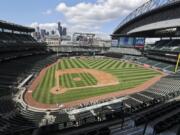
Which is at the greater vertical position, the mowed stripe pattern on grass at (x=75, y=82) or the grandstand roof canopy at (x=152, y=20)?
the grandstand roof canopy at (x=152, y=20)

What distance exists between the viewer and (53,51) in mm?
135750

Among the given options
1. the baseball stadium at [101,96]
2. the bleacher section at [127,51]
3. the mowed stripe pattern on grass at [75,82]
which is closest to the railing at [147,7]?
the baseball stadium at [101,96]

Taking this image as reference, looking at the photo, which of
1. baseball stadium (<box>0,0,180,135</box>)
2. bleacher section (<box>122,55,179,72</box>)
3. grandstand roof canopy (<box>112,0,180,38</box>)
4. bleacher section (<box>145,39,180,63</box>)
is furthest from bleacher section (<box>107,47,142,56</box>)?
bleacher section (<box>145,39,180,63</box>)

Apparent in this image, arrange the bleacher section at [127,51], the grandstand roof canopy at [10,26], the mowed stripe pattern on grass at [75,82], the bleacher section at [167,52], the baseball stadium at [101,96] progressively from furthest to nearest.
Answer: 1. the bleacher section at [127,51]
2. the grandstand roof canopy at [10,26]
3. the bleacher section at [167,52]
4. the mowed stripe pattern on grass at [75,82]
5. the baseball stadium at [101,96]

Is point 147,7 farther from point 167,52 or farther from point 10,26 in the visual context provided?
point 10,26

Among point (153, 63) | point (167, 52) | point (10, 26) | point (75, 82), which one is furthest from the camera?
point (153, 63)

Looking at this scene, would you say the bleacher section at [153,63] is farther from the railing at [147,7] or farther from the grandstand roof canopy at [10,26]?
the grandstand roof canopy at [10,26]

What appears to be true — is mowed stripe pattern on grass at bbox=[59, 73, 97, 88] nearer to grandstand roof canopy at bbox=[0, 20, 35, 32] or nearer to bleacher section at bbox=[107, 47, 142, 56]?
grandstand roof canopy at bbox=[0, 20, 35, 32]

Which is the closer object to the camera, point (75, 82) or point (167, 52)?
point (75, 82)

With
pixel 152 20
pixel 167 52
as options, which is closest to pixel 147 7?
pixel 152 20

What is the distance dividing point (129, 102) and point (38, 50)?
80.4 metres

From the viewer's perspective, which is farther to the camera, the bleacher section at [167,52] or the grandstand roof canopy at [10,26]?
the grandstand roof canopy at [10,26]

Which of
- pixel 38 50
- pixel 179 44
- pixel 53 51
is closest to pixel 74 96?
pixel 179 44

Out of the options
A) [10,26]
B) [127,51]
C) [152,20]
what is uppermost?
[152,20]
